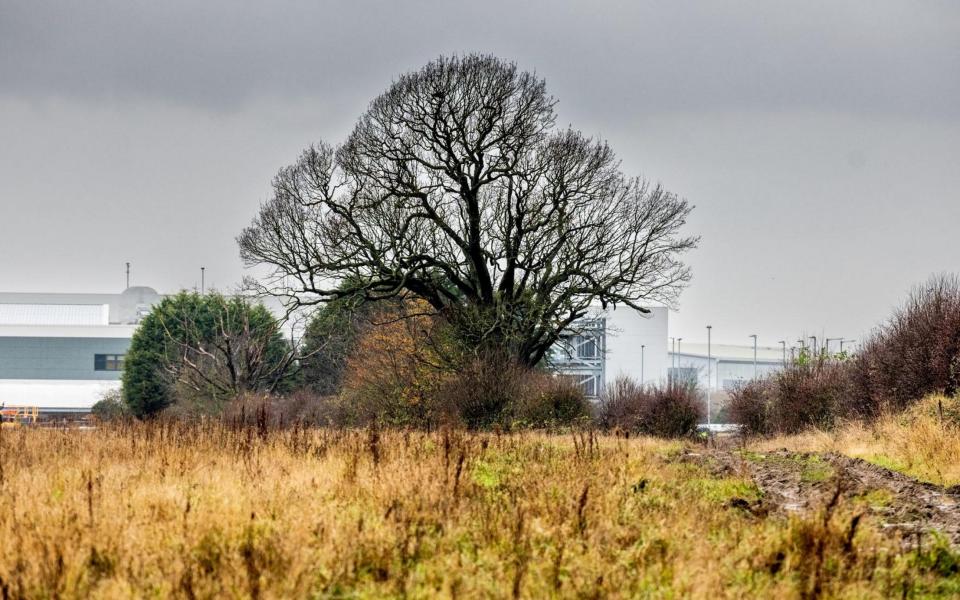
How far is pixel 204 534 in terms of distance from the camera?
317 inches

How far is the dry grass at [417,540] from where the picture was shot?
23.0 ft

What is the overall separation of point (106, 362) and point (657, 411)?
71451mm

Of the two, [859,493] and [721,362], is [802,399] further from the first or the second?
[721,362]

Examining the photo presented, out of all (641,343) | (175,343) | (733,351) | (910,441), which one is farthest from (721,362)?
(910,441)

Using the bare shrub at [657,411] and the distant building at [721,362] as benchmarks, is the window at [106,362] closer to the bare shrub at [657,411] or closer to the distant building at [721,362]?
the distant building at [721,362]

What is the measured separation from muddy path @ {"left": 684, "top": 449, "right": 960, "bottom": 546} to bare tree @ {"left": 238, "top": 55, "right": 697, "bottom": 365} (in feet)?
53.6

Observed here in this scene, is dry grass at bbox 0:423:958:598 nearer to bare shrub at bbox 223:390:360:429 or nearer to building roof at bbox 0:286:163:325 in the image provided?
bare shrub at bbox 223:390:360:429

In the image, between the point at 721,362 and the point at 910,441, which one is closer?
the point at 910,441

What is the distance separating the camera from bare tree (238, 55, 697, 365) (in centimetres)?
3216

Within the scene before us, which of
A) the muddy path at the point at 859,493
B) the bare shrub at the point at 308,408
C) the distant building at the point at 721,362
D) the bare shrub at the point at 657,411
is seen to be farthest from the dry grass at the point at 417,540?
the distant building at the point at 721,362

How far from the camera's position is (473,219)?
109ft

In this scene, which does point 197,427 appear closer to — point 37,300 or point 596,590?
point 596,590

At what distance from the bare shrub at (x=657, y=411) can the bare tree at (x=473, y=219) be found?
9.50ft

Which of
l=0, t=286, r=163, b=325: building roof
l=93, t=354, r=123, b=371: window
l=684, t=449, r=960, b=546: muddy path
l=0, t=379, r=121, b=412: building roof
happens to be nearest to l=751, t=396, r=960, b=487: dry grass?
l=684, t=449, r=960, b=546: muddy path
